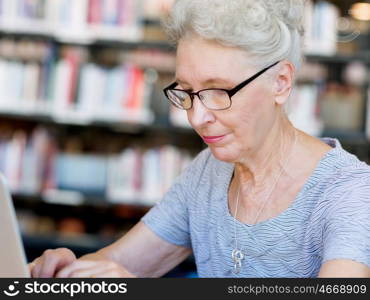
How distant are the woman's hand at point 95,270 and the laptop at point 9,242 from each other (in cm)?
17

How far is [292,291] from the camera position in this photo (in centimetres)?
120

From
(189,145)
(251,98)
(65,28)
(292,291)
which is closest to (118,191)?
(189,145)

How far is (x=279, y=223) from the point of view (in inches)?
61.9

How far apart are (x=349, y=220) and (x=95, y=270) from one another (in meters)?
0.48

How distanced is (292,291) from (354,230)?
24 cm

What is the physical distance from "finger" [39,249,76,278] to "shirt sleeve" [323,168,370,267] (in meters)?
0.50

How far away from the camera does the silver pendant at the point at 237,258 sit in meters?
1.63

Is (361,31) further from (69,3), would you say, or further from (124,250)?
(124,250)

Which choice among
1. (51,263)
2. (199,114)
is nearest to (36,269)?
(51,263)

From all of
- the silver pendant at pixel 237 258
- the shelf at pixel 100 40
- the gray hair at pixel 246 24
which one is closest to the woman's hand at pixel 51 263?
the silver pendant at pixel 237 258

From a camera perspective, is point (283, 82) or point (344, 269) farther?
point (283, 82)

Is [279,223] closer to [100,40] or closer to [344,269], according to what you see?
[344,269]

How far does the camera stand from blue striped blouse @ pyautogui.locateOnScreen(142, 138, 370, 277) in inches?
56.1

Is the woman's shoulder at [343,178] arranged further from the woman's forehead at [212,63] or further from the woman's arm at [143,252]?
the woman's arm at [143,252]
